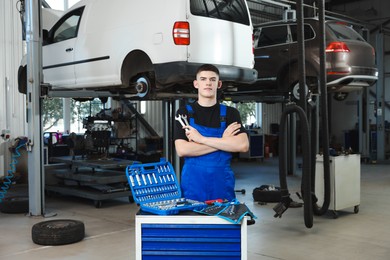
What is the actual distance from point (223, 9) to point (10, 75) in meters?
5.58

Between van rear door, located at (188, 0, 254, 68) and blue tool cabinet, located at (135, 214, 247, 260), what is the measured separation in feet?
11.4

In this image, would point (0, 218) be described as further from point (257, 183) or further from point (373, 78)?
point (373, 78)

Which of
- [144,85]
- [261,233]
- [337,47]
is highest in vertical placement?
[337,47]

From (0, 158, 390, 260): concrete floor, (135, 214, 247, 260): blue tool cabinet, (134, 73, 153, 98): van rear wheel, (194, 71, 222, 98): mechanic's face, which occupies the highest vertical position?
(134, 73, 153, 98): van rear wheel

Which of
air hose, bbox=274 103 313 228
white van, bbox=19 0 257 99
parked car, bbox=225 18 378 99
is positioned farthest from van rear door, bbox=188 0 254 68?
air hose, bbox=274 103 313 228

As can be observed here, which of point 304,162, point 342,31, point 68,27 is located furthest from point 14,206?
point 342,31

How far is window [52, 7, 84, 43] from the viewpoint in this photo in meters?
7.04

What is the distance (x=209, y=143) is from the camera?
8.94ft

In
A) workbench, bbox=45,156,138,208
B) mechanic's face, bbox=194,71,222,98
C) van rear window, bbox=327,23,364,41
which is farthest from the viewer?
van rear window, bbox=327,23,364,41

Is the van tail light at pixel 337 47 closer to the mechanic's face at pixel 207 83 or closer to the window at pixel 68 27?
the window at pixel 68 27

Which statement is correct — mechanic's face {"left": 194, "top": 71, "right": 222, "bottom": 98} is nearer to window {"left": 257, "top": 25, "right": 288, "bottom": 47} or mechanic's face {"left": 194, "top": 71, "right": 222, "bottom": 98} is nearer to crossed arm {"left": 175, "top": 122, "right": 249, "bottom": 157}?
crossed arm {"left": 175, "top": 122, "right": 249, "bottom": 157}

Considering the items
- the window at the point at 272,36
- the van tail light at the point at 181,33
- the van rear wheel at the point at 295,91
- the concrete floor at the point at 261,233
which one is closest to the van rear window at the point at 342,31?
the window at the point at 272,36

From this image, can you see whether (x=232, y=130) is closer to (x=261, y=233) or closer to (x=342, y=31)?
(x=261, y=233)

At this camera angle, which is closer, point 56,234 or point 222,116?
point 222,116
